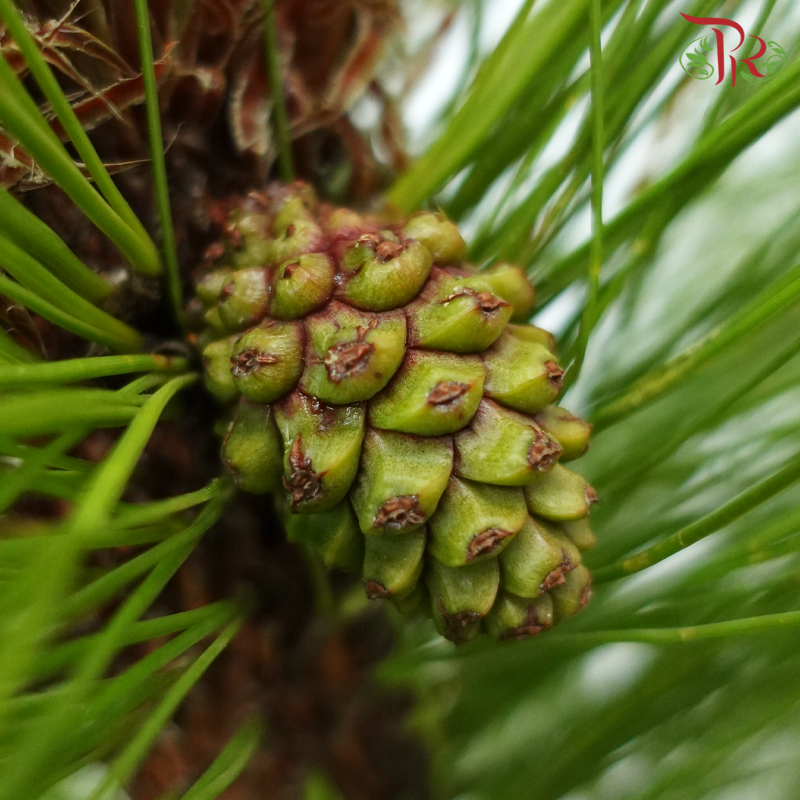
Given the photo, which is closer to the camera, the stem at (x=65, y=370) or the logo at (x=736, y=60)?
the stem at (x=65, y=370)

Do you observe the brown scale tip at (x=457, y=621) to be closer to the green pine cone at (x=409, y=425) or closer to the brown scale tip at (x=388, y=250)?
the green pine cone at (x=409, y=425)

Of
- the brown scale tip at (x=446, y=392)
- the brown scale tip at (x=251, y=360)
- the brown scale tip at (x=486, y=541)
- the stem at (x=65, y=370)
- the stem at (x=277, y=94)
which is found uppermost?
the stem at (x=277, y=94)

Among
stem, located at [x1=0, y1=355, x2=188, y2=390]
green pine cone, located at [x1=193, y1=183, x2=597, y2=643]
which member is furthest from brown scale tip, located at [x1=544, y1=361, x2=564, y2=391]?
stem, located at [x1=0, y1=355, x2=188, y2=390]

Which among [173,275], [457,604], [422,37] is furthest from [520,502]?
[422,37]

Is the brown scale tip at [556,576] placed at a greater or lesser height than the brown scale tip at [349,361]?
lesser

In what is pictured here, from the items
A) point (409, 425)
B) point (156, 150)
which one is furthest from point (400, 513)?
point (156, 150)

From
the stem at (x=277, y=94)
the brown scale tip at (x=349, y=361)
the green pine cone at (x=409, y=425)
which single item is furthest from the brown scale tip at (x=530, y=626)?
the stem at (x=277, y=94)

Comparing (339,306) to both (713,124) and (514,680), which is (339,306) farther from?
(514,680)
